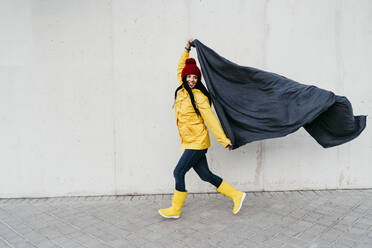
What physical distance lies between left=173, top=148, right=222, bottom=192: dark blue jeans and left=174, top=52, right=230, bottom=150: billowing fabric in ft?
0.30

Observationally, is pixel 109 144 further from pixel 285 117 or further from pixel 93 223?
pixel 285 117

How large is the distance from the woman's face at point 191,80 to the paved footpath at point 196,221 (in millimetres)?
1776

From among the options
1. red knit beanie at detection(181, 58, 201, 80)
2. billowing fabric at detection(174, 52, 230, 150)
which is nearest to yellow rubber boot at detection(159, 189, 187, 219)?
billowing fabric at detection(174, 52, 230, 150)

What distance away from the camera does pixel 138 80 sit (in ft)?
15.8

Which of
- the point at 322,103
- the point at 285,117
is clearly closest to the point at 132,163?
the point at 285,117

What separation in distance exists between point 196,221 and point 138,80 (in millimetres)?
2379

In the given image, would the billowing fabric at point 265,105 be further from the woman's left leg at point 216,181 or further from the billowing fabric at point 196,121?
the woman's left leg at point 216,181

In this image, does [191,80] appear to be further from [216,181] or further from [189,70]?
[216,181]

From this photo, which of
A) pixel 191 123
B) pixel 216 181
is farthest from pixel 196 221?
pixel 191 123

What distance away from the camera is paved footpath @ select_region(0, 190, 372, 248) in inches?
131

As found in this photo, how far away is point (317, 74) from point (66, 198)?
4617 mm

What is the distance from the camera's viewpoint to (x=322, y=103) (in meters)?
3.74

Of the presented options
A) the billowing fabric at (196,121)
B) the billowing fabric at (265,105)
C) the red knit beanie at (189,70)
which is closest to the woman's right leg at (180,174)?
the billowing fabric at (196,121)

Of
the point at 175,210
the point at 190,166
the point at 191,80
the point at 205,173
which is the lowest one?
the point at 175,210
